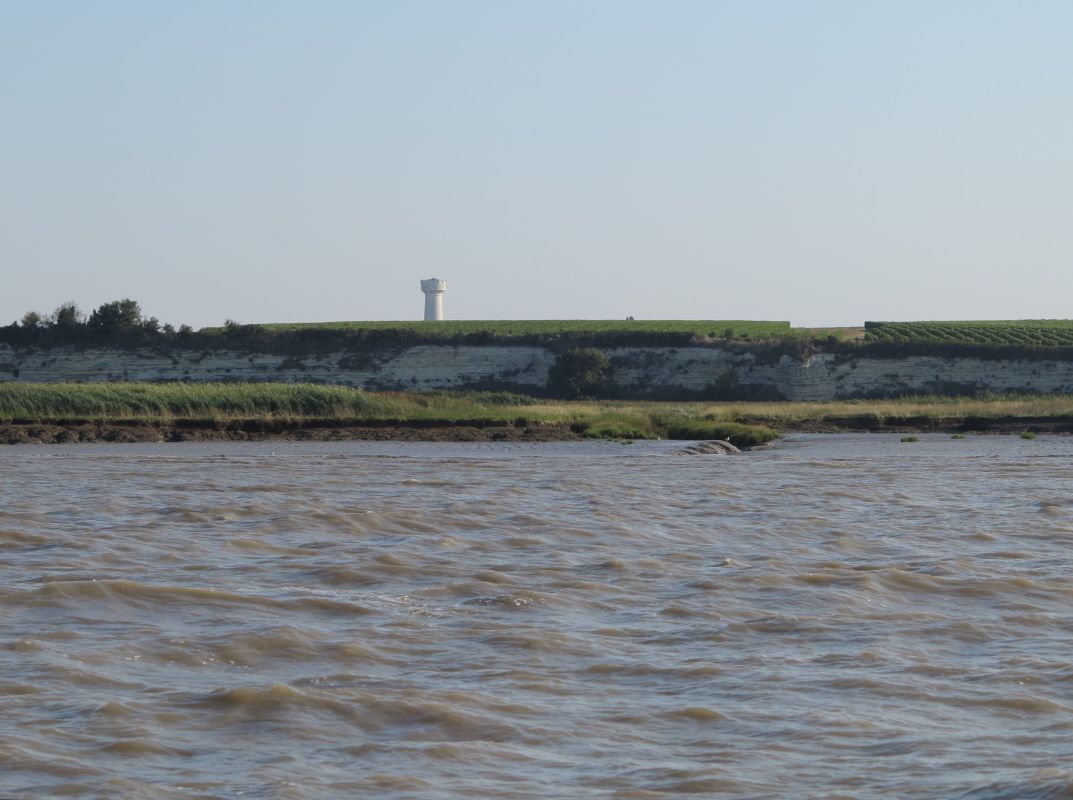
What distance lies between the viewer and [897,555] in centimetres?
1338

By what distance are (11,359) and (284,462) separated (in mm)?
39336

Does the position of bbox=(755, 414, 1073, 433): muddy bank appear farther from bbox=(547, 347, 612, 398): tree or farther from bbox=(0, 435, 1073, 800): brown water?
bbox=(0, 435, 1073, 800): brown water

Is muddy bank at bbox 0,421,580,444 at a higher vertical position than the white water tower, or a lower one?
lower

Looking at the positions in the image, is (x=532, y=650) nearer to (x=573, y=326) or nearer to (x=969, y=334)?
(x=969, y=334)

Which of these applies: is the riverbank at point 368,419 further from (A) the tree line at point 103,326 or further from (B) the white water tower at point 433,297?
(B) the white water tower at point 433,297

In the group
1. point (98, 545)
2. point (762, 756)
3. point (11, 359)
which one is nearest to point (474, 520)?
point (98, 545)

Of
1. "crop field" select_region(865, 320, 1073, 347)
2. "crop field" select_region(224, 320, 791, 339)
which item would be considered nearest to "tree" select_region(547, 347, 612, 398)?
"crop field" select_region(224, 320, 791, 339)

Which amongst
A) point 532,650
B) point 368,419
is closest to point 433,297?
point 368,419

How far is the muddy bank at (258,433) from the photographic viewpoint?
34.9 m

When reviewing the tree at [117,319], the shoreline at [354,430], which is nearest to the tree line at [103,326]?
the tree at [117,319]

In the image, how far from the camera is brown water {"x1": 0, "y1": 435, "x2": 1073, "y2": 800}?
21.1 feet

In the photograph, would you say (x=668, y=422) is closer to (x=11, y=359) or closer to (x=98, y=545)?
(x=98, y=545)

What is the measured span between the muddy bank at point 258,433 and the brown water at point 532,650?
55.5 feet

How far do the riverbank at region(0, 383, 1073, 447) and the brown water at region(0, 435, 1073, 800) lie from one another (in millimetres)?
18462
